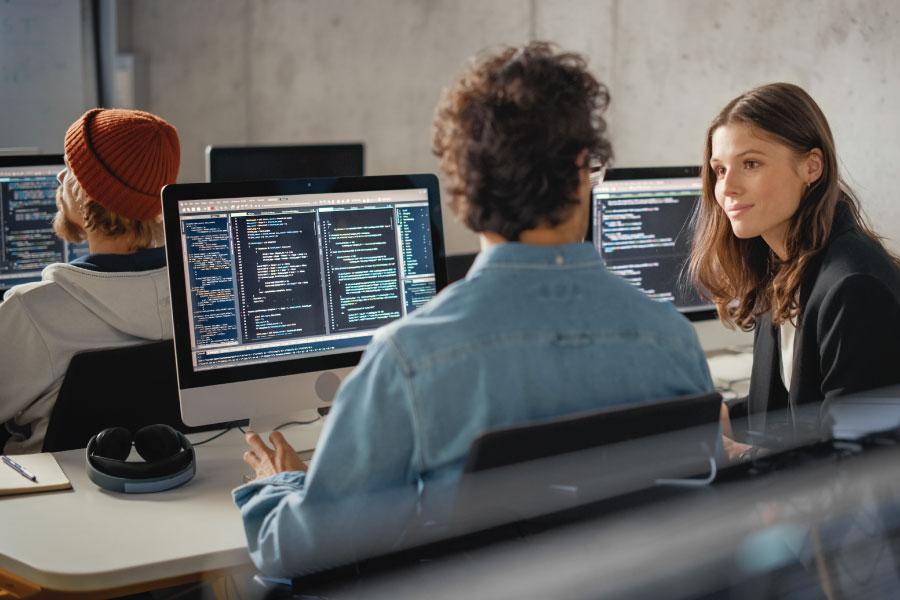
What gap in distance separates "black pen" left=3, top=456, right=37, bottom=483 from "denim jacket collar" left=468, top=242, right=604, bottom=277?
0.88 meters

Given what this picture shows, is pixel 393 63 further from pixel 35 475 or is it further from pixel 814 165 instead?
pixel 35 475

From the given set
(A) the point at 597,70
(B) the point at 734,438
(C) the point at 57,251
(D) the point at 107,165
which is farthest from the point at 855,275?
(A) the point at 597,70

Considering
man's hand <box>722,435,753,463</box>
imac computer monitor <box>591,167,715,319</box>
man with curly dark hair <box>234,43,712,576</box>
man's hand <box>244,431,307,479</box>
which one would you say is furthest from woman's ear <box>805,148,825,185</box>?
man's hand <box>244,431,307,479</box>

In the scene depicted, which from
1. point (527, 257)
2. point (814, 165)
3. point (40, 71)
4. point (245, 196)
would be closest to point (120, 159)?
point (245, 196)

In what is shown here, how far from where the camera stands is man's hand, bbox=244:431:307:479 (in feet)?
4.08

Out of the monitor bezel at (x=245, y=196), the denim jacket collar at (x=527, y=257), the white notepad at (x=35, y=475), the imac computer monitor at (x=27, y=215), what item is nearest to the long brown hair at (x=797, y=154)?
the monitor bezel at (x=245, y=196)

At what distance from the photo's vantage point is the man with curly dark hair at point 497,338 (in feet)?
2.84

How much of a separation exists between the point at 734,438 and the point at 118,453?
97 cm

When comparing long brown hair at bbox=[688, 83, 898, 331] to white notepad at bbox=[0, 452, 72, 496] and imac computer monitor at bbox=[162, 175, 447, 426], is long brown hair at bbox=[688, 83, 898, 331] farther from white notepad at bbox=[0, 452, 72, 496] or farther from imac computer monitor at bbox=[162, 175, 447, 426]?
white notepad at bbox=[0, 452, 72, 496]

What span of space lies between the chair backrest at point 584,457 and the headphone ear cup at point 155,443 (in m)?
0.73

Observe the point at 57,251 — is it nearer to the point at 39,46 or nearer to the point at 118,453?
the point at 118,453

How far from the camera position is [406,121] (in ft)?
15.1

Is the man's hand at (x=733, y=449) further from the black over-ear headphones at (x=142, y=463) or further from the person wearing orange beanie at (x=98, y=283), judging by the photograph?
the person wearing orange beanie at (x=98, y=283)

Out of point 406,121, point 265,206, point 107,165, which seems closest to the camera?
point 265,206
